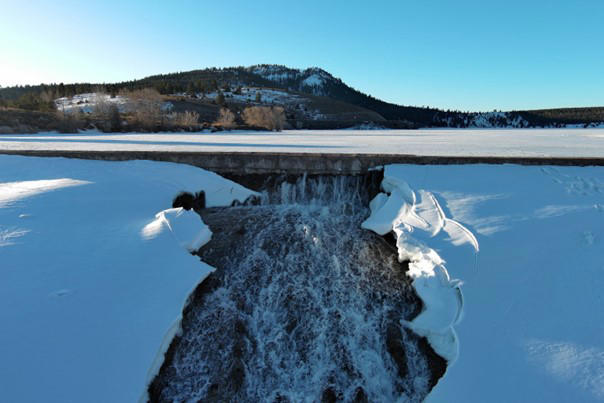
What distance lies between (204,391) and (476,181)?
7.50 metres

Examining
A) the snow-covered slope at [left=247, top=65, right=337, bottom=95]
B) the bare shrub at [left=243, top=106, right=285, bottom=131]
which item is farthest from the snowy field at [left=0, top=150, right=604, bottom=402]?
the snow-covered slope at [left=247, top=65, right=337, bottom=95]

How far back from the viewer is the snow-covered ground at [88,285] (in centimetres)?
313

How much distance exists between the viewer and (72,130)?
25250 mm

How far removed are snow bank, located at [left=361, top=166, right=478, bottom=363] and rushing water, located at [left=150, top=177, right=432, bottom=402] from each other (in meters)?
0.26

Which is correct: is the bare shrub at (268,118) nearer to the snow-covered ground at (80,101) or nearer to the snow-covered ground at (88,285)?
the snow-covered ground at (88,285)

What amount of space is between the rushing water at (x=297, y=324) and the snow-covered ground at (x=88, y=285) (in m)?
0.47

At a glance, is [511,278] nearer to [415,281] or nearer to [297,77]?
[415,281]

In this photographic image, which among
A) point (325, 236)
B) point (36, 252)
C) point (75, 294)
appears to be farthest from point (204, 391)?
point (325, 236)

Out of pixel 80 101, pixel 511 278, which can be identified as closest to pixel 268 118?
pixel 511 278

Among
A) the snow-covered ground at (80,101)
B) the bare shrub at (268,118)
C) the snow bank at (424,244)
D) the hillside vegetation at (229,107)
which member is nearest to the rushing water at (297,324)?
the snow bank at (424,244)

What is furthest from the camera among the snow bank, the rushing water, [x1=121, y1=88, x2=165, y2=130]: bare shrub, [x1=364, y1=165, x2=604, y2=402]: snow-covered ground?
[x1=121, y1=88, x2=165, y2=130]: bare shrub

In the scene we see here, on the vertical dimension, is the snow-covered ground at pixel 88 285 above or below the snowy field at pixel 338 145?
below

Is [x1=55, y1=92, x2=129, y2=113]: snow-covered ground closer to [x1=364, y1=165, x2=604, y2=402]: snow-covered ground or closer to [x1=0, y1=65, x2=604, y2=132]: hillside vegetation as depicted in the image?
[x1=0, y1=65, x2=604, y2=132]: hillside vegetation

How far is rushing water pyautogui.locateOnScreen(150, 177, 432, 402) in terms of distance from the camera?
3.78 meters
